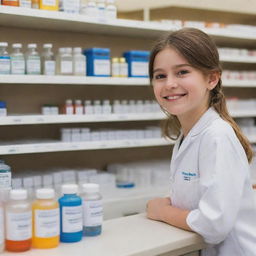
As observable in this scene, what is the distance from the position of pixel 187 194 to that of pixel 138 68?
64.9 inches

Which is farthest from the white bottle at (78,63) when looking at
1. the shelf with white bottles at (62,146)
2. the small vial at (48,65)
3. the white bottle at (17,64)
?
the shelf with white bottles at (62,146)

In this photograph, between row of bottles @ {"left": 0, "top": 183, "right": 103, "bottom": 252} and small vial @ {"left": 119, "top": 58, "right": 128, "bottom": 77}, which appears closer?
row of bottles @ {"left": 0, "top": 183, "right": 103, "bottom": 252}

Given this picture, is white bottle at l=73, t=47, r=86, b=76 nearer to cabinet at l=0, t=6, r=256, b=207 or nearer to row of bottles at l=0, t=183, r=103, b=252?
cabinet at l=0, t=6, r=256, b=207

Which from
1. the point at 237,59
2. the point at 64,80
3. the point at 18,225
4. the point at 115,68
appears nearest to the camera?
the point at 18,225

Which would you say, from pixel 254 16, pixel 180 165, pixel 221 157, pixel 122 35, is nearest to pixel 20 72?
pixel 122 35

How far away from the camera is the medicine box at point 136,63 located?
2.88 m

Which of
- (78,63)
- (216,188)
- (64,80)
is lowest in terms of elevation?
(216,188)

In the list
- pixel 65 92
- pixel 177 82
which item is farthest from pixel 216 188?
pixel 65 92

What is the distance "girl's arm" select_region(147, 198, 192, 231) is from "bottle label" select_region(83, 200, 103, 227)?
25 cm

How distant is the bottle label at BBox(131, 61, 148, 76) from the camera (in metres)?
2.90

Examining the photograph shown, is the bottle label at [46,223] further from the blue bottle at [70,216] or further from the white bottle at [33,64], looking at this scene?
the white bottle at [33,64]

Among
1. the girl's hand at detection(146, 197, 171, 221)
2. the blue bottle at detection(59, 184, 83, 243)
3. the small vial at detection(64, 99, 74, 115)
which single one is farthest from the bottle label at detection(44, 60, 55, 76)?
the blue bottle at detection(59, 184, 83, 243)

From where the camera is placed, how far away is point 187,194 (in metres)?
1.42

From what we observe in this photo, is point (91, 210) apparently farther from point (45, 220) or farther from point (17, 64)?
point (17, 64)
